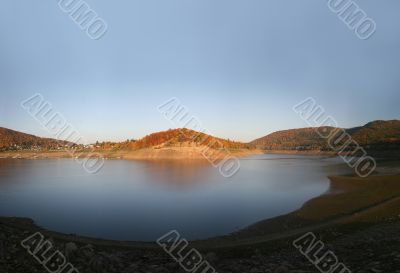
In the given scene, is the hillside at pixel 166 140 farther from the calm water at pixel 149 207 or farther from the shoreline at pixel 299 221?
the shoreline at pixel 299 221

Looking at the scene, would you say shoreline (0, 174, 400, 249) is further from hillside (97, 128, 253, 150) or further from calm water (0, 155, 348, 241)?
hillside (97, 128, 253, 150)

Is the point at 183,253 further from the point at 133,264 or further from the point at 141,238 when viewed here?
the point at 141,238

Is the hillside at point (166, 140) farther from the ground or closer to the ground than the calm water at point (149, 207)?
farther from the ground

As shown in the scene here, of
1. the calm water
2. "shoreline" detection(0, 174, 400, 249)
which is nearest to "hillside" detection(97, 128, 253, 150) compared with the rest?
the calm water

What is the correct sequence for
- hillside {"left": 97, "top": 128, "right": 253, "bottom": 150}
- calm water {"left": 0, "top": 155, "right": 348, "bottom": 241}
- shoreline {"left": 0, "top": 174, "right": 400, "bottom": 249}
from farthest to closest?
hillside {"left": 97, "top": 128, "right": 253, "bottom": 150} < calm water {"left": 0, "top": 155, "right": 348, "bottom": 241} < shoreline {"left": 0, "top": 174, "right": 400, "bottom": 249}

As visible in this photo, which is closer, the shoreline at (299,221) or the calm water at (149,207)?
the shoreline at (299,221)

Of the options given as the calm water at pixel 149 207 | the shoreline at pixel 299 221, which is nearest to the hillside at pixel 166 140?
the calm water at pixel 149 207

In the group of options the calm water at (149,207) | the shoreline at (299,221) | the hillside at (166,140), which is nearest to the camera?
the shoreline at (299,221)

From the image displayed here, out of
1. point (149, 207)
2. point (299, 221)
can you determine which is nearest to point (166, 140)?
point (149, 207)

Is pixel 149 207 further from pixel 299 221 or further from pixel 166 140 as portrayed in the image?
pixel 166 140

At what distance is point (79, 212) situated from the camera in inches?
803

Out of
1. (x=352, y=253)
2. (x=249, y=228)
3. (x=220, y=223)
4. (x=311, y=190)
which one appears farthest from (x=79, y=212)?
(x=311, y=190)

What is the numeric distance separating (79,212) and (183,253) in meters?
11.5

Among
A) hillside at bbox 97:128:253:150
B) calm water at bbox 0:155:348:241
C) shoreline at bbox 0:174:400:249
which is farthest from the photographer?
hillside at bbox 97:128:253:150
